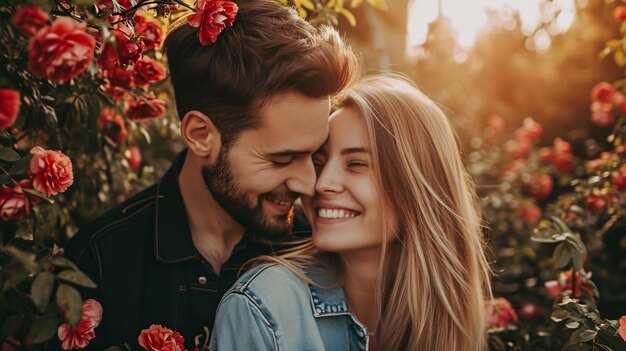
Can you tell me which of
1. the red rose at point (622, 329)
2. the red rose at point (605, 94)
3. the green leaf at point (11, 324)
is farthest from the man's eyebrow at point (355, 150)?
the red rose at point (605, 94)

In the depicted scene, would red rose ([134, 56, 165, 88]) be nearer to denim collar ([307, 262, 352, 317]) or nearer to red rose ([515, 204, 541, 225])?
denim collar ([307, 262, 352, 317])

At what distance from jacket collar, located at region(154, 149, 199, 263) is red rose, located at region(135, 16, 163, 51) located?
28.9 inches

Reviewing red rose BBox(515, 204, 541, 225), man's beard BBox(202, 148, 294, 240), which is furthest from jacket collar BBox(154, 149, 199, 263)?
red rose BBox(515, 204, 541, 225)

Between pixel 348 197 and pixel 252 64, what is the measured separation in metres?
0.66

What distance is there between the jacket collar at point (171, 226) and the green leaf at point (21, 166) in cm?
92

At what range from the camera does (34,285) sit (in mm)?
1297

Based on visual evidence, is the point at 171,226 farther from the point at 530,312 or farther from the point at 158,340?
the point at 530,312

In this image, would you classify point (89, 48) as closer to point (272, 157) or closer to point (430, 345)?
point (272, 157)

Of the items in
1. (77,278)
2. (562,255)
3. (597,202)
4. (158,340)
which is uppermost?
(597,202)

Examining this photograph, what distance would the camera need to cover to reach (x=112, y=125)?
2621mm

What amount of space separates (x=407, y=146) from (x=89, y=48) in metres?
1.32

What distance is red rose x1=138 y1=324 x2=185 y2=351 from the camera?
1888 millimetres

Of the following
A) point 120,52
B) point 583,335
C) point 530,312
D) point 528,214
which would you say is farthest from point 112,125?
point 528,214

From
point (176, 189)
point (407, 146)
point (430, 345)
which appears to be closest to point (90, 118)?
point (176, 189)
